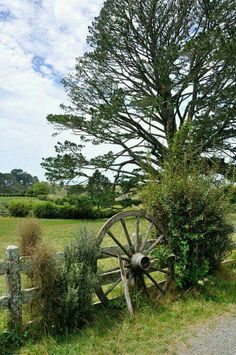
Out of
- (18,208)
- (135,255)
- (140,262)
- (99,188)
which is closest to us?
(140,262)

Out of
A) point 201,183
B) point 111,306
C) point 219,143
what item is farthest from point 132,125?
point 111,306

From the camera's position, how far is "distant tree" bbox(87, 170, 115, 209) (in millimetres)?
18359

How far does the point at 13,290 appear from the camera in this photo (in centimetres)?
446

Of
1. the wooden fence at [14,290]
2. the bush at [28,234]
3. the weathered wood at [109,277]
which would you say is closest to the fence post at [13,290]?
the wooden fence at [14,290]

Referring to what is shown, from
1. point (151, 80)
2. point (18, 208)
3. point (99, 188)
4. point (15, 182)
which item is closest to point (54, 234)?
point (99, 188)

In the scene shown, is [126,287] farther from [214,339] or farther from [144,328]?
[214,339]

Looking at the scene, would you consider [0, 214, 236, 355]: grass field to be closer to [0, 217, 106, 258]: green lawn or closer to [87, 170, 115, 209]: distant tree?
[0, 217, 106, 258]: green lawn

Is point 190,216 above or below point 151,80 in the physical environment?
below

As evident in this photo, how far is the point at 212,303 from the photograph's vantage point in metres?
5.85

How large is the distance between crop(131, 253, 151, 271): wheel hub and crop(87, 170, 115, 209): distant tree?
1242cm

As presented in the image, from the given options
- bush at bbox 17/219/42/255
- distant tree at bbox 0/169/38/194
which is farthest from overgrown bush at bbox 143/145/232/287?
distant tree at bbox 0/169/38/194

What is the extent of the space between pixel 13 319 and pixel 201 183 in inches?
152

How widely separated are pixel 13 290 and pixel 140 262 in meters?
2.12

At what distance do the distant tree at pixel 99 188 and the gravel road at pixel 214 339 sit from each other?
1329 cm
